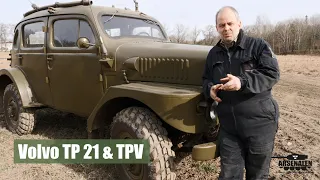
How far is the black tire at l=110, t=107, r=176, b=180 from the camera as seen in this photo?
3012 millimetres

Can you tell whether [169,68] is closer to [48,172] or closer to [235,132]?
[235,132]

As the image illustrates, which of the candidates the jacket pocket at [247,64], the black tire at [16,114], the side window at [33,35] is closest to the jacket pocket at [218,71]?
the jacket pocket at [247,64]

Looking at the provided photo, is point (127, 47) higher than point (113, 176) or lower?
higher

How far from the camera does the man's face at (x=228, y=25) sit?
2459 millimetres

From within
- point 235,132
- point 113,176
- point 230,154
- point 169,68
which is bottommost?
point 113,176

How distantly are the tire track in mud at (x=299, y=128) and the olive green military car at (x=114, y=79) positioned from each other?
1.19m

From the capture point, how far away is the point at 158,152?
3.01m

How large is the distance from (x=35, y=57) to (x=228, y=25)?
11.3 ft

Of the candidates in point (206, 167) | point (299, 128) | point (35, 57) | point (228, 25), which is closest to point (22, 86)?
point (35, 57)

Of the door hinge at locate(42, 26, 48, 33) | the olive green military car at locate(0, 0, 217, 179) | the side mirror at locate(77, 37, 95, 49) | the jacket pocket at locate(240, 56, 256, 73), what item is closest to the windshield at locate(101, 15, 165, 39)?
the olive green military car at locate(0, 0, 217, 179)

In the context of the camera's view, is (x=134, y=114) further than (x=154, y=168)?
Yes

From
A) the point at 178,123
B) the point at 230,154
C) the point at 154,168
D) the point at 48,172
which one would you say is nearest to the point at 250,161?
the point at 230,154

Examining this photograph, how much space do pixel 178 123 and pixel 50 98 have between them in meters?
2.59

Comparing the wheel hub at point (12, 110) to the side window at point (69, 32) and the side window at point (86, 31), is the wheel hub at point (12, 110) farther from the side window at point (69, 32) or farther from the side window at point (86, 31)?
the side window at point (86, 31)
